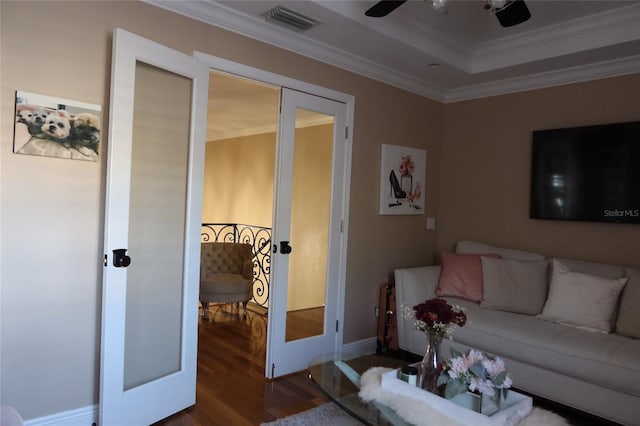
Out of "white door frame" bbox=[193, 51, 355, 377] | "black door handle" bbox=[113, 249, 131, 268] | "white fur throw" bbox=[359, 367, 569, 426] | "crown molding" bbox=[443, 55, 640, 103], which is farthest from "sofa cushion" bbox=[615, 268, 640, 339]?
"black door handle" bbox=[113, 249, 131, 268]

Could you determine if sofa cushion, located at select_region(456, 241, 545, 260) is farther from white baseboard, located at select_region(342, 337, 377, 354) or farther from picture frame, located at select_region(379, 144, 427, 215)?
white baseboard, located at select_region(342, 337, 377, 354)

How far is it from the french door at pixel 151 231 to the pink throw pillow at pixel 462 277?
210 cm

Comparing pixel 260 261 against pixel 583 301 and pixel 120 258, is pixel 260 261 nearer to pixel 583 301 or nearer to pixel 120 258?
pixel 120 258

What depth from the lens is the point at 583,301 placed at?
9.77ft

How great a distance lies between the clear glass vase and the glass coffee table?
0.76ft

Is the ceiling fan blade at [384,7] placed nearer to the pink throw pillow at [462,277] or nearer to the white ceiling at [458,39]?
the white ceiling at [458,39]

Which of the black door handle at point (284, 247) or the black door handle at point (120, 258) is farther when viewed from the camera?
the black door handle at point (284, 247)

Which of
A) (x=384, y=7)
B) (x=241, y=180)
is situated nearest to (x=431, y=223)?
(x=384, y=7)

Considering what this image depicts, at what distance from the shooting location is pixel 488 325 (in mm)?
3098

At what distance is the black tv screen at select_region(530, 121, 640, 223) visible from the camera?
330 cm

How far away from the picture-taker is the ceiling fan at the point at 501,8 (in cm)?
203

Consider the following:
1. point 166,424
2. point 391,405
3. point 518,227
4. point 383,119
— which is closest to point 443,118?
point 383,119

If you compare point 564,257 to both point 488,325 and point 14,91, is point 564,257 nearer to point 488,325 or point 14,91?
point 488,325

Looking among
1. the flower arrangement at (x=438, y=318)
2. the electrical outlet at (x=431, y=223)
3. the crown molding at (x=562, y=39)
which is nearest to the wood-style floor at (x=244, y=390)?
the flower arrangement at (x=438, y=318)
